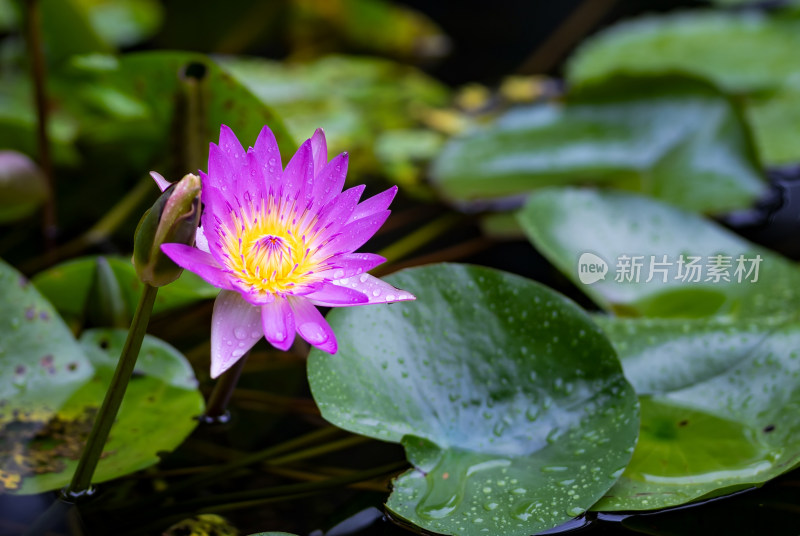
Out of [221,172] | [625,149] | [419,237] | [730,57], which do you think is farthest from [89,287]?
[730,57]

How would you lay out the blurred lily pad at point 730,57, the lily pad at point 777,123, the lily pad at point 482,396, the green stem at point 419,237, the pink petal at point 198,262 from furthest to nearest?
the blurred lily pad at point 730,57 → the lily pad at point 777,123 → the green stem at point 419,237 → the lily pad at point 482,396 → the pink petal at point 198,262

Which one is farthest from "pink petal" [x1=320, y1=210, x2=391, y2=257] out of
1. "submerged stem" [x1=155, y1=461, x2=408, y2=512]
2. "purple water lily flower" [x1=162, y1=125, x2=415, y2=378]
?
"submerged stem" [x1=155, y1=461, x2=408, y2=512]

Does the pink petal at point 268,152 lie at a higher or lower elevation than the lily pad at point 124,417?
higher

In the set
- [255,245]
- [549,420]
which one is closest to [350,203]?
[255,245]

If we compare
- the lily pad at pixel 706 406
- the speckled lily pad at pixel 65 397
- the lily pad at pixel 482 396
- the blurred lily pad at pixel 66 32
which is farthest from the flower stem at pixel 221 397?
the blurred lily pad at pixel 66 32

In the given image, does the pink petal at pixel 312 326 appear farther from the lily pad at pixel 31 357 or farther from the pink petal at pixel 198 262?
the lily pad at pixel 31 357

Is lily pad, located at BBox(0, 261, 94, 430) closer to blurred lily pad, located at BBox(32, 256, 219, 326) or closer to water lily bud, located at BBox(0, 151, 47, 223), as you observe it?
blurred lily pad, located at BBox(32, 256, 219, 326)
